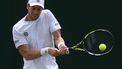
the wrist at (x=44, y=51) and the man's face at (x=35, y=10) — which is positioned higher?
the man's face at (x=35, y=10)

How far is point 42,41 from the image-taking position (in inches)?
259

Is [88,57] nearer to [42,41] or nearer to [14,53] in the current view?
[14,53]

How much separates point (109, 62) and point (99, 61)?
14cm

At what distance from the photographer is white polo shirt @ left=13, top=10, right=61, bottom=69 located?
21.6 feet

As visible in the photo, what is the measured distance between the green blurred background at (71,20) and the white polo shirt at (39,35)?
76.8 inches

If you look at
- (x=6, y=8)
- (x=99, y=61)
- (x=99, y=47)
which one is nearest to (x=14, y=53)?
(x=6, y=8)

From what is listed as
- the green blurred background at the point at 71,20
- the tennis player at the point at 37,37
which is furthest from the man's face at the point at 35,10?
the green blurred background at the point at 71,20

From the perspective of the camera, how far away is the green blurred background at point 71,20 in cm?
859

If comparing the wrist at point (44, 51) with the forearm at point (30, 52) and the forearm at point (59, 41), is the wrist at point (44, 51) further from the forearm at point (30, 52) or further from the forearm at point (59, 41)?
the forearm at point (59, 41)

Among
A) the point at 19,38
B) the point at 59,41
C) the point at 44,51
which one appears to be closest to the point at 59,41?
the point at 59,41

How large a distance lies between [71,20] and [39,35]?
2143 mm

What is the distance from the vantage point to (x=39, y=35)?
658cm

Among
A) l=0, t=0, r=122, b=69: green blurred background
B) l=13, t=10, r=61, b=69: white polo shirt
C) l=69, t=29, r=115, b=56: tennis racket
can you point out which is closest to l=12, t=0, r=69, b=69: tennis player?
l=13, t=10, r=61, b=69: white polo shirt

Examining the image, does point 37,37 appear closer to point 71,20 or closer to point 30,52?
point 30,52
